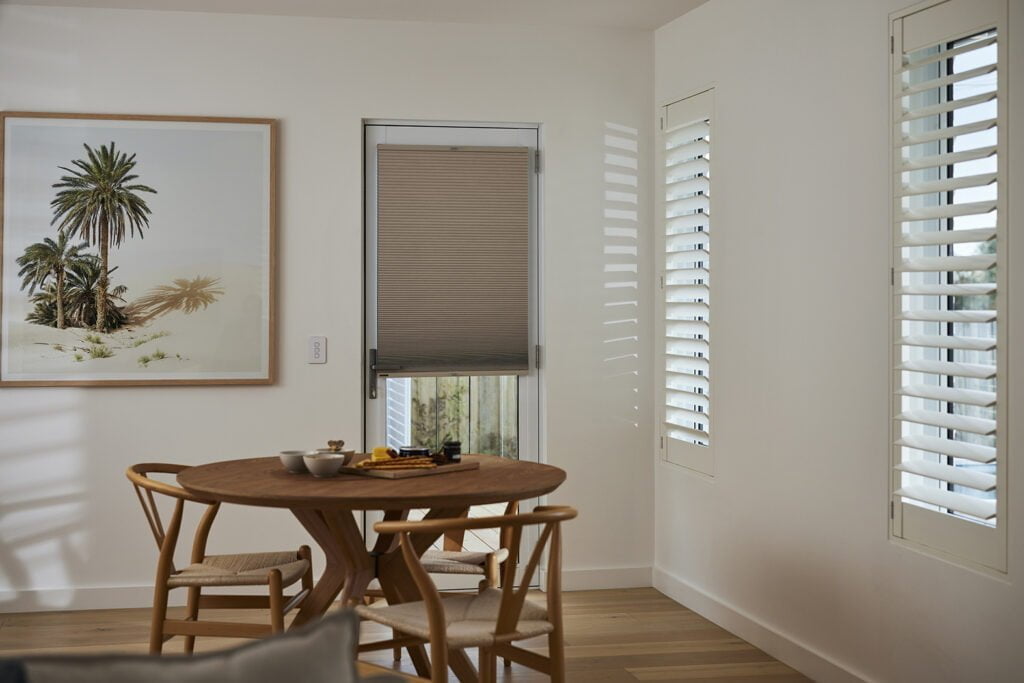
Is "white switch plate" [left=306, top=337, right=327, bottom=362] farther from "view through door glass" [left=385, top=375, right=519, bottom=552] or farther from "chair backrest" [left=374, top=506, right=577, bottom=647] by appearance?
"chair backrest" [left=374, top=506, right=577, bottom=647]

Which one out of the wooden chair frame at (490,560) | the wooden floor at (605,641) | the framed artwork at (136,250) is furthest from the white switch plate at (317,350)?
the wooden chair frame at (490,560)

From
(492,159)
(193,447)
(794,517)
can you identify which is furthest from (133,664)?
(492,159)

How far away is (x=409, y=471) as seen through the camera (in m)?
3.12

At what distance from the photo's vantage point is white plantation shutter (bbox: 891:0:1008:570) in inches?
107

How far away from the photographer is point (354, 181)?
4746mm

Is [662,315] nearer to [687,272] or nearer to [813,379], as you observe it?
[687,272]

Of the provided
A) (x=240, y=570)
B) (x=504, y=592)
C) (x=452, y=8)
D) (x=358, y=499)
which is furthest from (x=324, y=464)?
(x=452, y=8)

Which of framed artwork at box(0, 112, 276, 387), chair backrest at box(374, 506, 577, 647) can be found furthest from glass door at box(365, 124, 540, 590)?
chair backrest at box(374, 506, 577, 647)

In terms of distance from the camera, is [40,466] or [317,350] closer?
[40,466]

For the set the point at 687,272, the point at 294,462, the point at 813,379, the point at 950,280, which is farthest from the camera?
the point at 687,272

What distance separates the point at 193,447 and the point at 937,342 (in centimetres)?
334

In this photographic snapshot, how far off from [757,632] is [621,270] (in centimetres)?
191

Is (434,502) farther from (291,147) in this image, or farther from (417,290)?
(291,147)

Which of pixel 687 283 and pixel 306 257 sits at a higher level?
pixel 306 257
